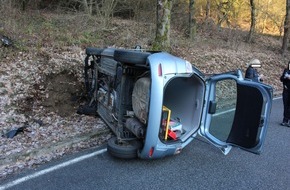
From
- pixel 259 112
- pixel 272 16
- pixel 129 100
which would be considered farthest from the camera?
pixel 272 16

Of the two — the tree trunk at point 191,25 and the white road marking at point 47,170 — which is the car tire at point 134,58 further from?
the tree trunk at point 191,25

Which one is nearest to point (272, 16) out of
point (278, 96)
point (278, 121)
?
point (278, 96)

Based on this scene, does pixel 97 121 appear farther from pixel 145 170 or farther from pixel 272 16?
pixel 272 16

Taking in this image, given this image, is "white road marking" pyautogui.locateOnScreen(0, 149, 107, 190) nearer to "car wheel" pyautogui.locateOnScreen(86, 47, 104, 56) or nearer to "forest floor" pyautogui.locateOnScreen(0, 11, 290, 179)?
"forest floor" pyautogui.locateOnScreen(0, 11, 290, 179)

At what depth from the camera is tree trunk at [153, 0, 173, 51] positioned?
10.2 m

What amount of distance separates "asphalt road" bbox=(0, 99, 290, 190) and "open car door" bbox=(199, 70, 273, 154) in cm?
41

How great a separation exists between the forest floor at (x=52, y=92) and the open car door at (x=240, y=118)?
202 centimetres

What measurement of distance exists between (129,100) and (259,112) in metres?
2.07

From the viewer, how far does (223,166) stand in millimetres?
5164

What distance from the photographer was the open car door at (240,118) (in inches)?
180

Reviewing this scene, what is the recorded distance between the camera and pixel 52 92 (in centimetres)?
834

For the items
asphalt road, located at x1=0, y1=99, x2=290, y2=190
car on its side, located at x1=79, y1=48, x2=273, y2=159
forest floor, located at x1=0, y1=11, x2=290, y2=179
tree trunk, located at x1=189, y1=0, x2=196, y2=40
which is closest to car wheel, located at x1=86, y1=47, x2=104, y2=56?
car on its side, located at x1=79, y1=48, x2=273, y2=159

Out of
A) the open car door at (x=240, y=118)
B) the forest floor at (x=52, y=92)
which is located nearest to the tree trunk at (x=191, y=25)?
the forest floor at (x=52, y=92)

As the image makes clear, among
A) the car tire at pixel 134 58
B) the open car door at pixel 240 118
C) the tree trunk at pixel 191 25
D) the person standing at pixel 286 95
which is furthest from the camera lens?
the tree trunk at pixel 191 25
